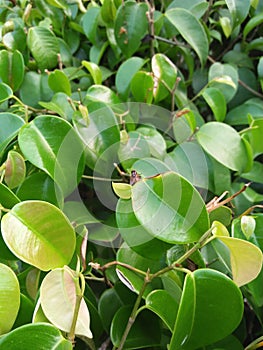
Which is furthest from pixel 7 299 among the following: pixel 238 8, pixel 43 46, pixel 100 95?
pixel 238 8

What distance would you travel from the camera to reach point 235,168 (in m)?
0.62

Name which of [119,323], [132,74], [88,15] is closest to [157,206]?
[119,323]

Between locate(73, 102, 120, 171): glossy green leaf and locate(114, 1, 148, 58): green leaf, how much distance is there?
0.71ft

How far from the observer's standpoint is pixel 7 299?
378 millimetres

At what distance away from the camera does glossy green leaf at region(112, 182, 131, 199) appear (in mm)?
426

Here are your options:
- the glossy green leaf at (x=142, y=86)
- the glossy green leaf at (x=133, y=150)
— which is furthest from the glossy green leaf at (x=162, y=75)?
the glossy green leaf at (x=133, y=150)

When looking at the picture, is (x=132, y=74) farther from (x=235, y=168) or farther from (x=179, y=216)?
(x=179, y=216)

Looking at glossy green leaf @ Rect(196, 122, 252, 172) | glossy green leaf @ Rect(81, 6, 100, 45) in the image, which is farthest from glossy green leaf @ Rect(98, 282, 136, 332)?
glossy green leaf @ Rect(81, 6, 100, 45)

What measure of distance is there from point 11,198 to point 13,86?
0.28m

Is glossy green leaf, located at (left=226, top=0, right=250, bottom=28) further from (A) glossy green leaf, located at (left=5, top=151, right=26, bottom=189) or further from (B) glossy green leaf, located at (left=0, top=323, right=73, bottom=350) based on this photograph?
(B) glossy green leaf, located at (left=0, top=323, right=73, bottom=350)

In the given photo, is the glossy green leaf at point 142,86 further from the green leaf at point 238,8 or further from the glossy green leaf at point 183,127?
the green leaf at point 238,8

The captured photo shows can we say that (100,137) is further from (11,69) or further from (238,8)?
(238,8)

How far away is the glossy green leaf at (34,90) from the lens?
70cm

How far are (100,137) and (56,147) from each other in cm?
7
